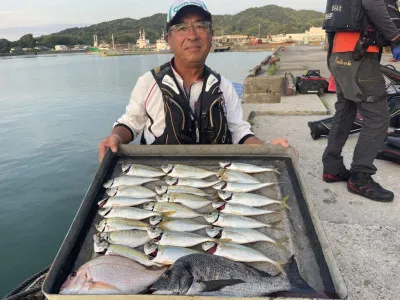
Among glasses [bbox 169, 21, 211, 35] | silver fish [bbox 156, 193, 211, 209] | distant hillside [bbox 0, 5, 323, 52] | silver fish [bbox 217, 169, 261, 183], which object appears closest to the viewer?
silver fish [bbox 156, 193, 211, 209]

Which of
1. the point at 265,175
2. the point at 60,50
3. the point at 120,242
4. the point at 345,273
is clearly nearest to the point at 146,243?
the point at 120,242

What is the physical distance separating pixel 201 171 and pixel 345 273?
141cm

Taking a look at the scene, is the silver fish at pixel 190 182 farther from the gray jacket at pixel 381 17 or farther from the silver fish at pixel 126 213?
the gray jacket at pixel 381 17

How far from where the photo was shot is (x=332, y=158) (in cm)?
389

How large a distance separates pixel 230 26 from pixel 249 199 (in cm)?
16836

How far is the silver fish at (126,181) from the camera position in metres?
2.27

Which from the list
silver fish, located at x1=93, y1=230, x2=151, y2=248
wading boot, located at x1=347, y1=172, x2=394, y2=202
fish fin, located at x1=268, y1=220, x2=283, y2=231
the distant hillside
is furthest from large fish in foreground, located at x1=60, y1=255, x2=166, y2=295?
the distant hillside

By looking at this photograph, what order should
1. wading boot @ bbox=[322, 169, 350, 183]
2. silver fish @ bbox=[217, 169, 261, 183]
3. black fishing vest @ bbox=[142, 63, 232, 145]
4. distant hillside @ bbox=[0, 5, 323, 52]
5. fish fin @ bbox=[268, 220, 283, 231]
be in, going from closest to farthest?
fish fin @ bbox=[268, 220, 283, 231], silver fish @ bbox=[217, 169, 261, 183], black fishing vest @ bbox=[142, 63, 232, 145], wading boot @ bbox=[322, 169, 350, 183], distant hillside @ bbox=[0, 5, 323, 52]

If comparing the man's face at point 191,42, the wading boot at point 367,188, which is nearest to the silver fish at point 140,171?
the man's face at point 191,42

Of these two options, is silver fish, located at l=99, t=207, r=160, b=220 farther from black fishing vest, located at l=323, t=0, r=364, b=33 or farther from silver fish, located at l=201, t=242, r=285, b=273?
black fishing vest, located at l=323, t=0, r=364, b=33

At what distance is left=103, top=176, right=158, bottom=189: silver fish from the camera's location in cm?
227

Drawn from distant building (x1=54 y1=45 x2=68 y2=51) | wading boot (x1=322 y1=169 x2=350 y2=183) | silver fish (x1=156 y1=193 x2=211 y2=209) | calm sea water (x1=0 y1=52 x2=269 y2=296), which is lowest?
calm sea water (x1=0 y1=52 x2=269 y2=296)

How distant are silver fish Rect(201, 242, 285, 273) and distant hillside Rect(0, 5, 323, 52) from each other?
466 ft

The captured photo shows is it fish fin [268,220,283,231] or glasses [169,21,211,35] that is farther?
glasses [169,21,211,35]
